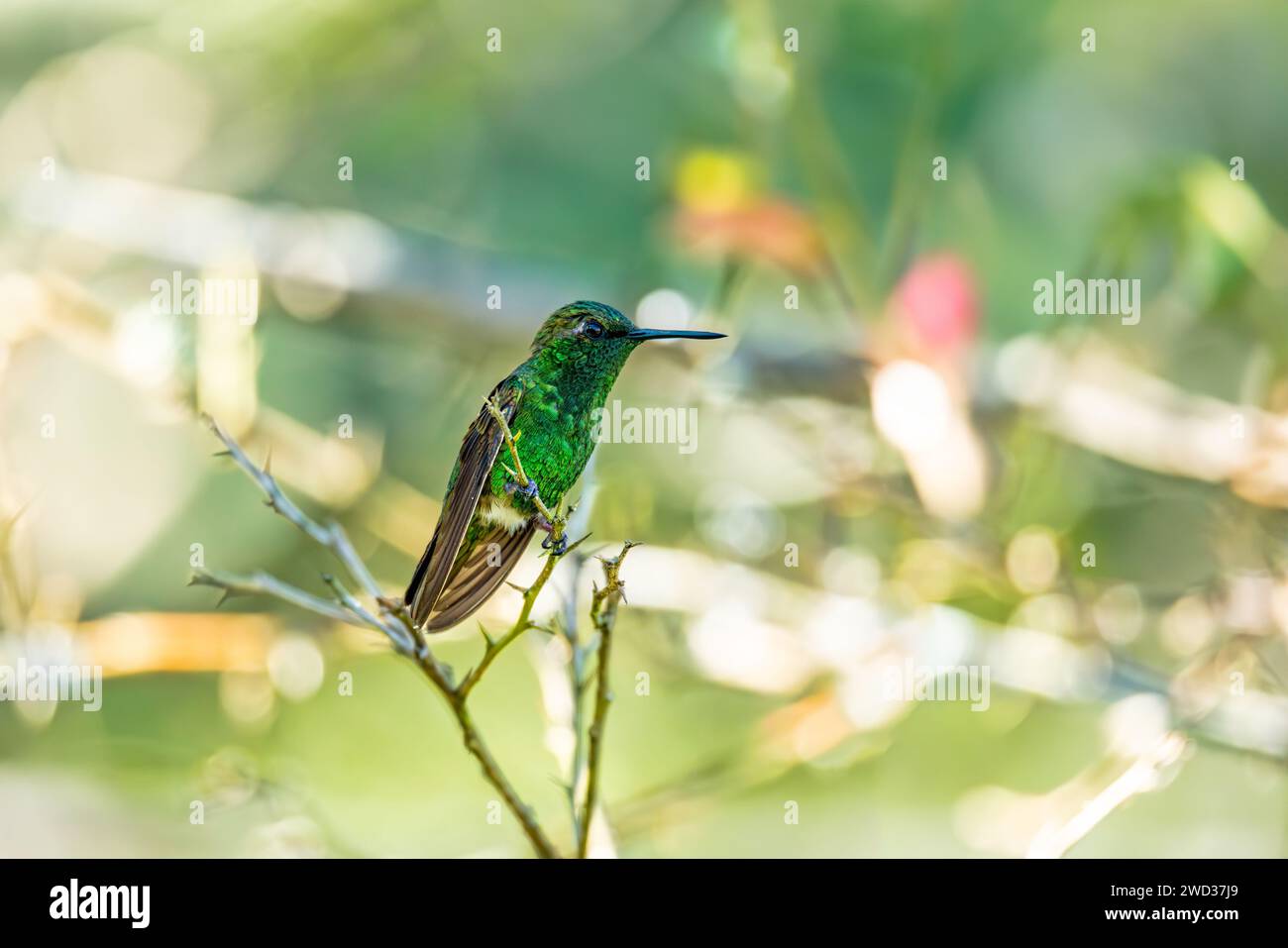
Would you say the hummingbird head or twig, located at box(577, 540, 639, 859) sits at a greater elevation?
the hummingbird head

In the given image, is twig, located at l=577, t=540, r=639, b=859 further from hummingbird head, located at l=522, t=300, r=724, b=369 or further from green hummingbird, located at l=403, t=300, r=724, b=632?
hummingbird head, located at l=522, t=300, r=724, b=369

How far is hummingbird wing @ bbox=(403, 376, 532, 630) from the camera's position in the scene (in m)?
1.25

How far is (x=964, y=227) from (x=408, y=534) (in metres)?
1.83

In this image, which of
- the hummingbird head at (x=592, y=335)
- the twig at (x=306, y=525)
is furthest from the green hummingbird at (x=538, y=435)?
the twig at (x=306, y=525)

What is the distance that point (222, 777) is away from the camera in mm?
1962

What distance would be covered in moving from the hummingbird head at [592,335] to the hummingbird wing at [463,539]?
0.08m

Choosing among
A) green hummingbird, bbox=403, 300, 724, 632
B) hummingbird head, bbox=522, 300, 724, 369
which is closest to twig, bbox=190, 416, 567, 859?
green hummingbird, bbox=403, 300, 724, 632

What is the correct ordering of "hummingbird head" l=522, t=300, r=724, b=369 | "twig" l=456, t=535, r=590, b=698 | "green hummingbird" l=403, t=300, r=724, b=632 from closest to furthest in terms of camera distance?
"twig" l=456, t=535, r=590, b=698 → "green hummingbird" l=403, t=300, r=724, b=632 → "hummingbird head" l=522, t=300, r=724, b=369

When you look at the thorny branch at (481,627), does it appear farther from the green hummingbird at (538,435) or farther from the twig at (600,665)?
the green hummingbird at (538,435)

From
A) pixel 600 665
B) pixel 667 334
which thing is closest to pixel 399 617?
pixel 600 665

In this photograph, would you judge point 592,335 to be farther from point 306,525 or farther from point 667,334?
point 306,525

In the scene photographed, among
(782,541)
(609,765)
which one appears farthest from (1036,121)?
(609,765)

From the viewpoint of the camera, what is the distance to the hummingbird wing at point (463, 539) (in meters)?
1.25

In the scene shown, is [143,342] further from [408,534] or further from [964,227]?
[964,227]
